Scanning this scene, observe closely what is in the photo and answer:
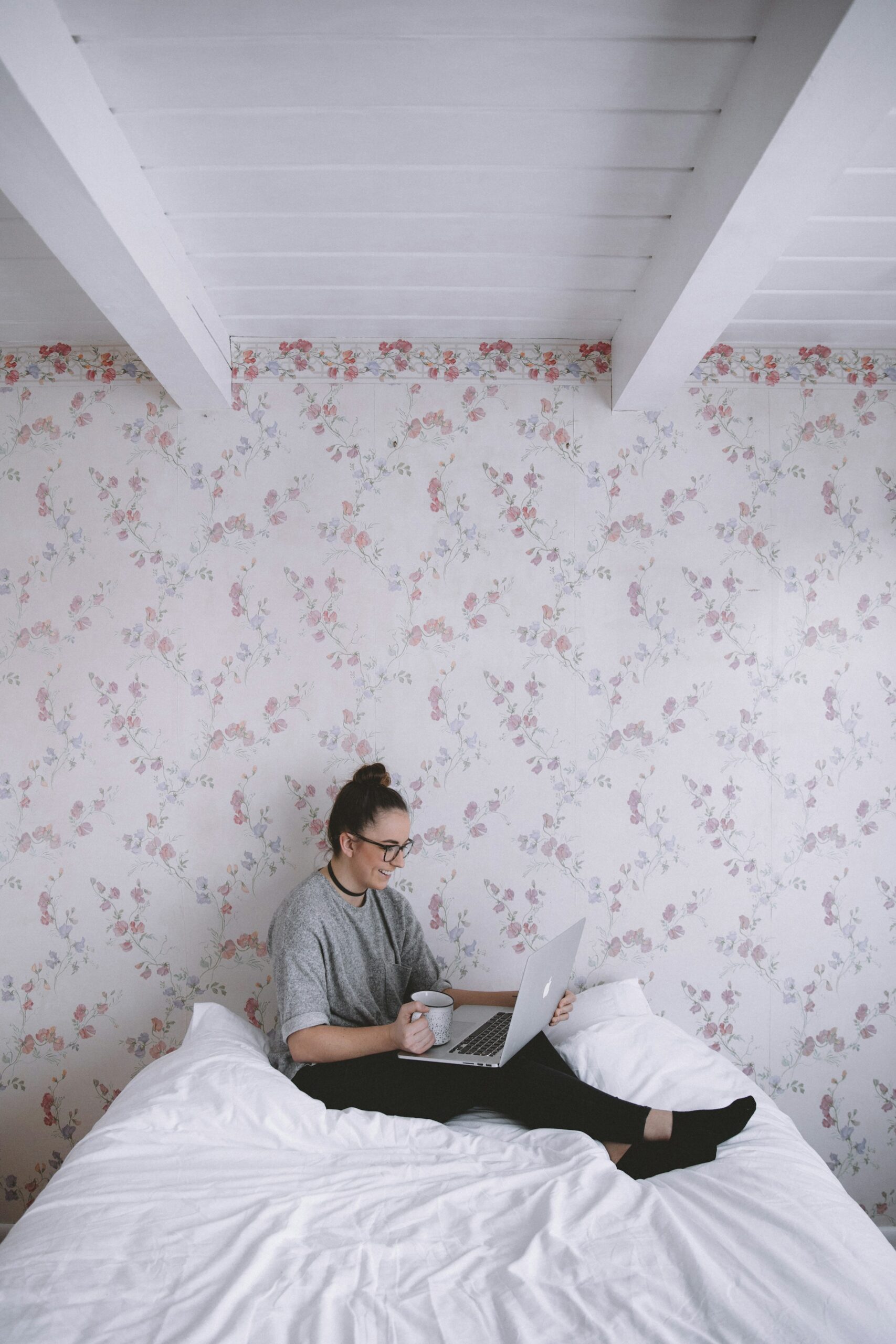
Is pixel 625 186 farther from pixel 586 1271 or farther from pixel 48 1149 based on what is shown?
pixel 48 1149

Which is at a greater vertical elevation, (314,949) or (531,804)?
(531,804)

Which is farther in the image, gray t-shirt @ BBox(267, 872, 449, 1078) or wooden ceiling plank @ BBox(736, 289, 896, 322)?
wooden ceiling plank @ BBox(736, 289, 896, 322)

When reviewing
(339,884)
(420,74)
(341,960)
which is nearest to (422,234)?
(420,74)

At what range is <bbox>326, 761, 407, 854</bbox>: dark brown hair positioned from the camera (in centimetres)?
210

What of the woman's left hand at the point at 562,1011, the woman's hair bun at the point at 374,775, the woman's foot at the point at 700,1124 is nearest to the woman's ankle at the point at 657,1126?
the woman's foot at the point at 700,1124

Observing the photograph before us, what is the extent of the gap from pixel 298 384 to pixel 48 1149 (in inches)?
91.8

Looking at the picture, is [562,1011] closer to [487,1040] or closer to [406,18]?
[487,1040]

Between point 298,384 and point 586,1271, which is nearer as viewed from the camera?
point 586,1271

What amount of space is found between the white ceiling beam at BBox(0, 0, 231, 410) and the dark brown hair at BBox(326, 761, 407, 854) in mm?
1175

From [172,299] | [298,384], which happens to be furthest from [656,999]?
[172,299]

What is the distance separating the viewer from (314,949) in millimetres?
2041

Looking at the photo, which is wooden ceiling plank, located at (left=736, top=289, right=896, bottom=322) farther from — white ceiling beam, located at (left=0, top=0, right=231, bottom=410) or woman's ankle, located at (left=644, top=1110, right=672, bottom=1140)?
woman's ankle, located at (left=644, top=1110, right=672, bottom=1140)

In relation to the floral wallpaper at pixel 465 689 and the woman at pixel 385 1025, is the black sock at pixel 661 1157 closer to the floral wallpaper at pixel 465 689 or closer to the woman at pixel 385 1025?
the woman at pixel 385 1025

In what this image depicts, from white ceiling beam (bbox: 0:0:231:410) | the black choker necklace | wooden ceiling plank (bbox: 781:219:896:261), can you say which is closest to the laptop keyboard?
the black choker necklace
